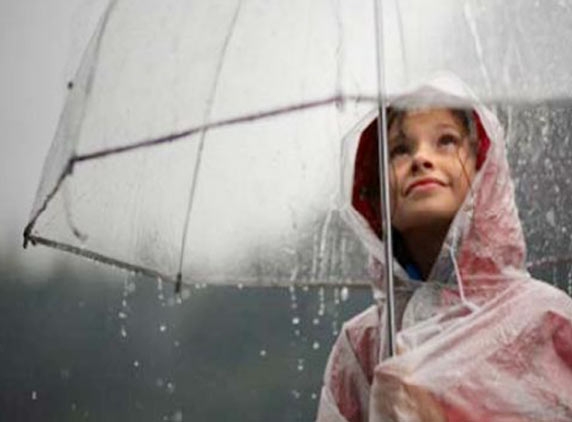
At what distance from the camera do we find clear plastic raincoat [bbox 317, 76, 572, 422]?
1299mm

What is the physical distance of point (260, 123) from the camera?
1.66m

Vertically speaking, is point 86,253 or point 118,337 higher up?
point 118,337

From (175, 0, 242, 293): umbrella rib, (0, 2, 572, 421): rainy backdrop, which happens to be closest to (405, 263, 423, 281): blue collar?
(175, 0, 242, 293): umbrella rib

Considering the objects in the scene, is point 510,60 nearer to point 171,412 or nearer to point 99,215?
point 99,215

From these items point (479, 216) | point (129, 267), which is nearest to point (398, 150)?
point (479, 216)

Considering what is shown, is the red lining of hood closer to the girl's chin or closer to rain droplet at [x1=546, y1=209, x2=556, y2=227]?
the girl's chin

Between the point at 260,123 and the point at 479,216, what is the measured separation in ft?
1.16

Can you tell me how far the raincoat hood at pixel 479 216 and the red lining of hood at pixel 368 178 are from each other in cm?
5

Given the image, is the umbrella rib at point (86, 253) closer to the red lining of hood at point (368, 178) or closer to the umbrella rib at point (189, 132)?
the umbrella rib at point (189, 132)

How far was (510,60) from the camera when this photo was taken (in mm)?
1514

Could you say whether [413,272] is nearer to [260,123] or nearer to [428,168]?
[428,168]

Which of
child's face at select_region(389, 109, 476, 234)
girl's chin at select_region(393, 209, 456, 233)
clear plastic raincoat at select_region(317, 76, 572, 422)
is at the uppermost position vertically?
child's face at select_region(389, 109, 476, 234)

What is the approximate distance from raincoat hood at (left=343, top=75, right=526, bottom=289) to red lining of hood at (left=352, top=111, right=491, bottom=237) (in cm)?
5

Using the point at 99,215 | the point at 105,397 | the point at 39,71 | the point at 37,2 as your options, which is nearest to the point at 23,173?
the point at 39,71
